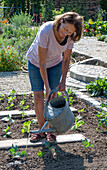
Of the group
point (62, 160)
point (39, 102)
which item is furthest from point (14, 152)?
point (39, 102)

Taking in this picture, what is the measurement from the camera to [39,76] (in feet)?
9.29

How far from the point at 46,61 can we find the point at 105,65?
4.25m

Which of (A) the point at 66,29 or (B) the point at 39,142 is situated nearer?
(A) the point at 66,29

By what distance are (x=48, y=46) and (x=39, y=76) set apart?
36 cm

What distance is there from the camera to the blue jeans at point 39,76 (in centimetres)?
282

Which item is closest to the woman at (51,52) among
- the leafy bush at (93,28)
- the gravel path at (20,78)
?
the gravel path at (20,78)

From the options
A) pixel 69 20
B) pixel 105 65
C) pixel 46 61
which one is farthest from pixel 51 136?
pixel 105 65

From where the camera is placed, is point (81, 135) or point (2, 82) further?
point (2, 82)

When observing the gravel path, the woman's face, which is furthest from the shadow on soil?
the gravel path

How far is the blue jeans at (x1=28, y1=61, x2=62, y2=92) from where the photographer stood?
282 centimetres

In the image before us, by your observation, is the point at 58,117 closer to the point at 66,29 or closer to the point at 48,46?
the point at 48,46

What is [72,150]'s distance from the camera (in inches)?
111

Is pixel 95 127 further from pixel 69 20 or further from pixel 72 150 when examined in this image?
pixel 69 20

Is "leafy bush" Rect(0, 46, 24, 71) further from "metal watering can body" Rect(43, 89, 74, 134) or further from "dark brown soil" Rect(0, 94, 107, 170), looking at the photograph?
"metal watering can body" Rect(43, 89, 74, 134)
